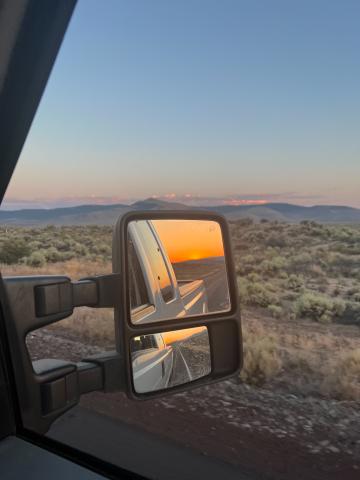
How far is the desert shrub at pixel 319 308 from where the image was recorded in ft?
27.6

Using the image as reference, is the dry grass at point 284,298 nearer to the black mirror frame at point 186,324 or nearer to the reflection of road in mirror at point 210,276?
the black mirror frame at point 186,324

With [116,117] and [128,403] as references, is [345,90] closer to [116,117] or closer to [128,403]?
[116,117]

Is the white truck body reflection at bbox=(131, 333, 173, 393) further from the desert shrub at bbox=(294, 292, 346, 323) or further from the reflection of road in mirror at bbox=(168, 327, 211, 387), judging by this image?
the desert shrub at bbox=(294, 292, 346, 323)

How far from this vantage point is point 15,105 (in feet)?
4.34

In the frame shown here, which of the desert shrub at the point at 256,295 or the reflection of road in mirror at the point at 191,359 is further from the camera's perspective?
the desert shrub at the point at 256,295

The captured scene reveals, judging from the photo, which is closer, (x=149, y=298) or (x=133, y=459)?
(x=149, y=298)

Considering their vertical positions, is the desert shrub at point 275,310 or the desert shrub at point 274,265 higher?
the desert shrub at point 274,265

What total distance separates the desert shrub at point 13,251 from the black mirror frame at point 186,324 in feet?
6.92

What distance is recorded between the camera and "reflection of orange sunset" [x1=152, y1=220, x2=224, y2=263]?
2012 mm

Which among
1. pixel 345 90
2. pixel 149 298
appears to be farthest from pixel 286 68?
pixel 149 298

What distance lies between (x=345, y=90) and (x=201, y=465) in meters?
2.94

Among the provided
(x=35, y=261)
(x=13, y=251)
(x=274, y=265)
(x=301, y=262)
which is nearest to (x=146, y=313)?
(x=35, y=261)

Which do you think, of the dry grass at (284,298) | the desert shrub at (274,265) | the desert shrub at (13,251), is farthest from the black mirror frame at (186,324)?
the desert shrub at (274,265)

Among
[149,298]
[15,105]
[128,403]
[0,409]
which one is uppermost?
[15,105]
